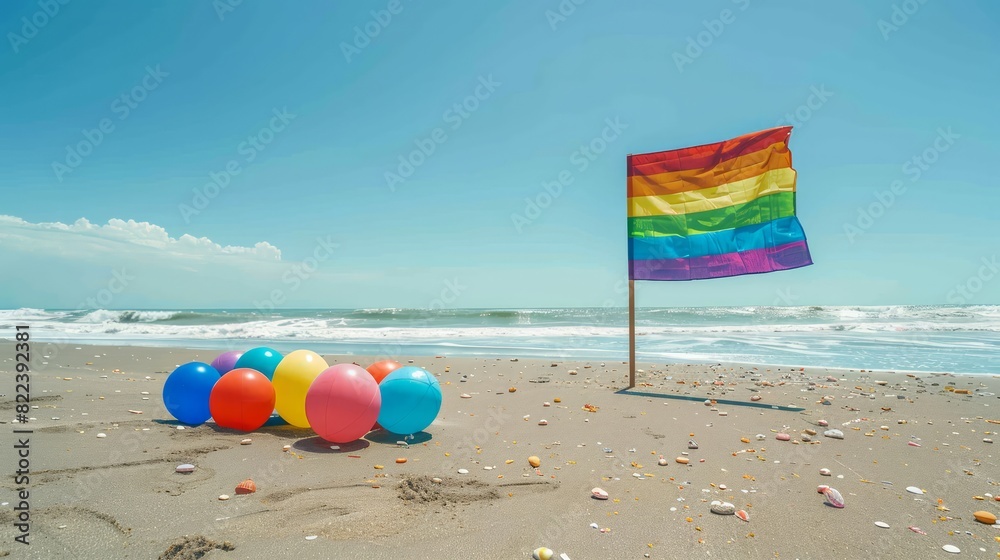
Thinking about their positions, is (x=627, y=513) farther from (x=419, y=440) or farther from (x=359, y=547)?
(x=419, y=440)

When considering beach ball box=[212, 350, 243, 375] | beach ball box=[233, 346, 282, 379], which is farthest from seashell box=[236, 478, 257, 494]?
beach ball box=[212, 350, 243, 375]

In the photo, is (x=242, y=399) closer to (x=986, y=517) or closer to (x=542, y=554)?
(x=542, y=554)

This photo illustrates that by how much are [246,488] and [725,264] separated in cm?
768

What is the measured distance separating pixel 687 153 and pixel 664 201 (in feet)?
2.99

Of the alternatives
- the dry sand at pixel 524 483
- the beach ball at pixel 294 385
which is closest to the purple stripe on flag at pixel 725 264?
the dry sand at pixel 524 483

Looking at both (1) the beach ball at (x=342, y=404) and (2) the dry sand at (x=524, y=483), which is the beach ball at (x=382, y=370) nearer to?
(2) the dry sand at (x=524, y=483)

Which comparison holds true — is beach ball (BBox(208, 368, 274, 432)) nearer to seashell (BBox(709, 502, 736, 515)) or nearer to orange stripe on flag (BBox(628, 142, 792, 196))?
seashell (BBox(709, 502, 736, 515))

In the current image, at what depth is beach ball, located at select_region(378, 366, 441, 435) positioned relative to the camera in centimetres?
588

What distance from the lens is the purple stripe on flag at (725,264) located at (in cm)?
795

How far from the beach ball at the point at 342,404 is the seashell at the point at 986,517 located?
5.36 meters

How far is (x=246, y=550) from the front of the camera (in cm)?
318

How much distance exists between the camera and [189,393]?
6348 mm

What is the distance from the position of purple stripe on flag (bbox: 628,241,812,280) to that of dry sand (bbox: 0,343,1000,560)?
2.19 meters

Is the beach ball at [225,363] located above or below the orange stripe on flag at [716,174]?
below
